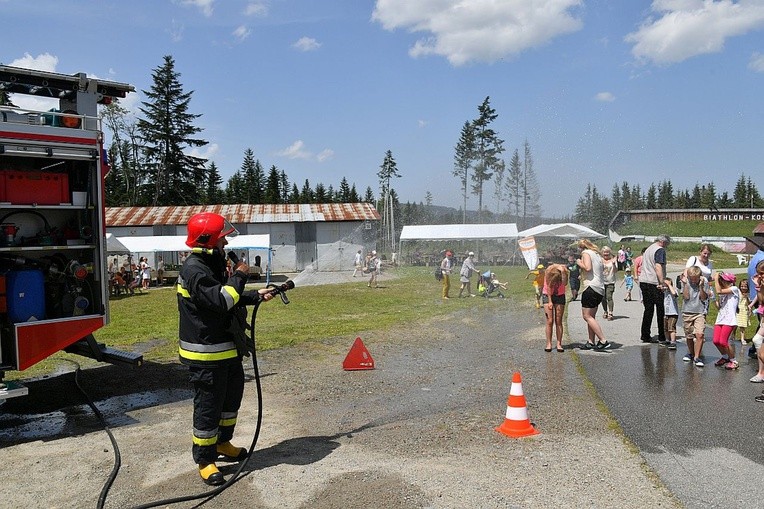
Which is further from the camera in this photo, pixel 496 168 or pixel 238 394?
pixel 496 168

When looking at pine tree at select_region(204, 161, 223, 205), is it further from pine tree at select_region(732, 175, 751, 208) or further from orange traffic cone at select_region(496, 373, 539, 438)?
pine tree at select_region(732, 175, 751, 208)

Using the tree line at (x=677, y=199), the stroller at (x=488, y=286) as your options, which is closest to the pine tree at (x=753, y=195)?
the tree line at (x=677, y=199)

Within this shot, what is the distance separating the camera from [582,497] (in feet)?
13.4

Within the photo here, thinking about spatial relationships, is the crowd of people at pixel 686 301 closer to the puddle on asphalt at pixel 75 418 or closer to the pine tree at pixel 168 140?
the puddle on asphalt at pixel 75 418

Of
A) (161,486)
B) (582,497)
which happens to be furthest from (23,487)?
(582,497)

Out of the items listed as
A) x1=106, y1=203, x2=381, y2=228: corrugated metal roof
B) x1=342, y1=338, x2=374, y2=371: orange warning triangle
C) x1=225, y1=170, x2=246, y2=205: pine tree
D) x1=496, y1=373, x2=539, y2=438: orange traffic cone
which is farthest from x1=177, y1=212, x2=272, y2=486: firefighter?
x1=225, y1=170, x2=246, y2=205: pine tree

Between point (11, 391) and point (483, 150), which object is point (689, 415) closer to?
point (11, 391)

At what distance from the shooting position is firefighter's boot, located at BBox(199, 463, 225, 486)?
14.5 ft

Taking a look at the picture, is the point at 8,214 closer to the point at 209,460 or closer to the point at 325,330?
the point at 209,460

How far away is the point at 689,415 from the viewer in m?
6.06

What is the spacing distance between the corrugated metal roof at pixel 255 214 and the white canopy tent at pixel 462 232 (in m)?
2.92

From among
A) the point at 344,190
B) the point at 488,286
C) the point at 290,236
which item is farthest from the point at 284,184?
the point at 488,286

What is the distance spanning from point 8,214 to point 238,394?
344 cm

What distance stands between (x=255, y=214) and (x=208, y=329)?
1424 inches
